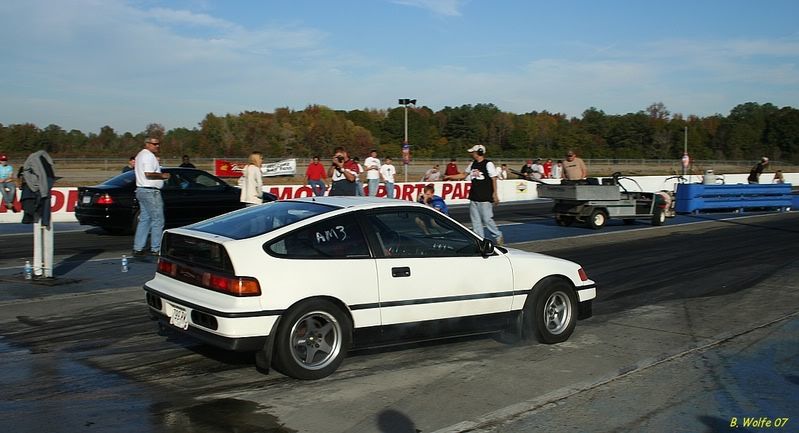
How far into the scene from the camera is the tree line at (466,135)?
78438 millimetres

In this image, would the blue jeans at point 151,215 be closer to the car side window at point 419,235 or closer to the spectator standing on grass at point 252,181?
the spectator standing on grass at point 252,181

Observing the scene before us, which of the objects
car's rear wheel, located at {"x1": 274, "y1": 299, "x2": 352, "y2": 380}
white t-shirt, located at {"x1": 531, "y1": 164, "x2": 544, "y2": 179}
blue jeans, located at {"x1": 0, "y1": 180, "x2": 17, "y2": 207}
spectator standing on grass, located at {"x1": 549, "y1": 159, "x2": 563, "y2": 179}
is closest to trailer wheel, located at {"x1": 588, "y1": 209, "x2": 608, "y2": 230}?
car's rear wheel, located at {"x1": 274, "y1": 299, "x2": 352, "y2": 380}

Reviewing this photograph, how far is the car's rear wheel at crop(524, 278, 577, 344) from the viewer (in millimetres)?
6754

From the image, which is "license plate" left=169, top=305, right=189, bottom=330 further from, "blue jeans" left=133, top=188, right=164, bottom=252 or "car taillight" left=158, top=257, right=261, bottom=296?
"blue jeans" left=133, top=188, right=164, bottom=252

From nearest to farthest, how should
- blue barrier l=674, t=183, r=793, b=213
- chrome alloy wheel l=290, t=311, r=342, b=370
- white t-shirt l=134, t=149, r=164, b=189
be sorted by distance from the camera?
chrome alloy wheel l=290, t=311, r=342, b=370 < white t-shirt l=134, t=149, r=164, b=189 < blue barrier l=674, t=183, r=793, b=213

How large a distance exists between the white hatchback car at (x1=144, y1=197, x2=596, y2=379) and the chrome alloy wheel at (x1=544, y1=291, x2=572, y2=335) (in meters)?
0.03

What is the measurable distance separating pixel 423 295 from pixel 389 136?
8968 centimetres

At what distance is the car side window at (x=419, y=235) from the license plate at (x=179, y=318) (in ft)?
5.21

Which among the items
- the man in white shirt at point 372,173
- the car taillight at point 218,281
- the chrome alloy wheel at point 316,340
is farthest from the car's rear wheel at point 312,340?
the man in white shirt at point 372,173

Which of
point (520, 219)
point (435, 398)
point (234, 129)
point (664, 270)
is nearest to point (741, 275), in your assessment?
point (664, 270)

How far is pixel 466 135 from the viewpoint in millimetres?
98375

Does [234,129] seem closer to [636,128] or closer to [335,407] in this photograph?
[636,128]

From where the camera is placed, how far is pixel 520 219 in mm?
21125

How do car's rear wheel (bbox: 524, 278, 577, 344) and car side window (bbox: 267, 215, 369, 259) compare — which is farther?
car's rear wheel (bbox: 524, 278, 577, 344)
